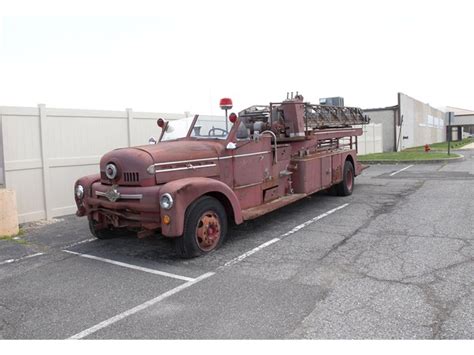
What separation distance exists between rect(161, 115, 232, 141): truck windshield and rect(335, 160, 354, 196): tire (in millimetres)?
4650

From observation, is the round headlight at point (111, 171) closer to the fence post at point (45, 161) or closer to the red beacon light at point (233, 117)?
the red beacon light at point (233, 117)

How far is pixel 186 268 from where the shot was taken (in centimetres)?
538

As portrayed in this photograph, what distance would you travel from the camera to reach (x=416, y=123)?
3572 cm

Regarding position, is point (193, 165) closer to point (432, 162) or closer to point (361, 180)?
point (361, 180)

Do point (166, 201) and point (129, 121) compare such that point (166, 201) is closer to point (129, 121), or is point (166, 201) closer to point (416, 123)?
point (129, 121)

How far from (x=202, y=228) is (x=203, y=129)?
6.60ft

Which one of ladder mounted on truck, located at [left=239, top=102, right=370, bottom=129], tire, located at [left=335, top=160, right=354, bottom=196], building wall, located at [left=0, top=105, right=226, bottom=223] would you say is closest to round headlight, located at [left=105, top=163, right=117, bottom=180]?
building wall, located at [left=0, top=105, right=226, bottom=223]

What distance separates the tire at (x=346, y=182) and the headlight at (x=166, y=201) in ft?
20.8

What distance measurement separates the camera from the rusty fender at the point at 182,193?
533 centimetres

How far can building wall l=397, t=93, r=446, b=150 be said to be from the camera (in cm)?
2999

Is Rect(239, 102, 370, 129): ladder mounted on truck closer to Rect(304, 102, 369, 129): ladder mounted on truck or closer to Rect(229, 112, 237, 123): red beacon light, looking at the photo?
Rect(304, 102, 369, 129): ladder mounted on truck

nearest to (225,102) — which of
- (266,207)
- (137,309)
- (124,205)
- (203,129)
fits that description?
(203,129)

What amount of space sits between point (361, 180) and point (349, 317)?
10827 millimetres

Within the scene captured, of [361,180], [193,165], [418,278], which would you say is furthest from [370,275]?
[361,180]
